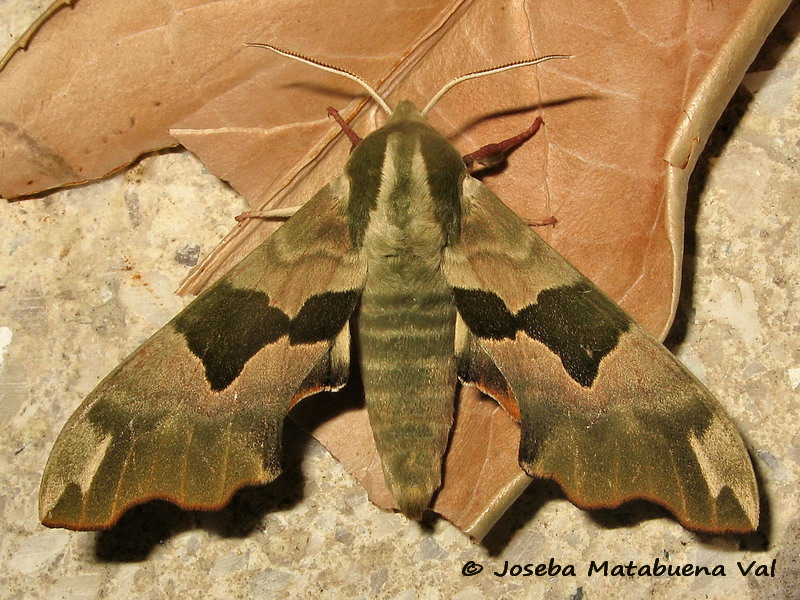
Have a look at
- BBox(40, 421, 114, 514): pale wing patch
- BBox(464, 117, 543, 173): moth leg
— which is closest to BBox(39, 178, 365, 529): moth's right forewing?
BBox(40, 421, 114, 514): pale wing patch

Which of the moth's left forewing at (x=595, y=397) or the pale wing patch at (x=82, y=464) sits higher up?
the pale wing patch at (x=82, y=464)

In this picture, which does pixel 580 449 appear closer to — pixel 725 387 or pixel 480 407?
pixel 480 407

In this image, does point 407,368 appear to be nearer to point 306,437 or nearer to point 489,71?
point 306,437

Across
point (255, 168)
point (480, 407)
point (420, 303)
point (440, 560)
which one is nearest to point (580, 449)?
point (480, 407)

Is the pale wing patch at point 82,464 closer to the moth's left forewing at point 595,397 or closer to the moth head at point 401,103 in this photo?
the moth's left forewing at point 595,397

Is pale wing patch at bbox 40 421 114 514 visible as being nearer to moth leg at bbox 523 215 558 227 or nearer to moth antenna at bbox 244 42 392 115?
moth antenna at bbox 244 42 392 115

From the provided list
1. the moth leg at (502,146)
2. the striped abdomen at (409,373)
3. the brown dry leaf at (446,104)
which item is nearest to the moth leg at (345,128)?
the brown dry leaf at (446,104)
